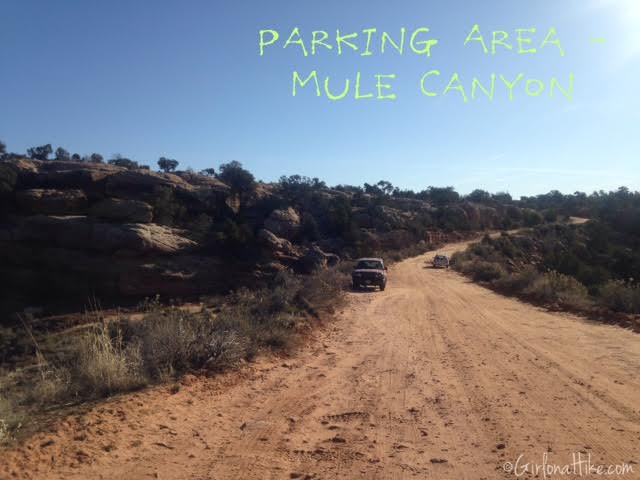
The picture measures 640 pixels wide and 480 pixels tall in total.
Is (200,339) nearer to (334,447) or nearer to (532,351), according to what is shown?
(334,447)

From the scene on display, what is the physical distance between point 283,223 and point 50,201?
738 inches

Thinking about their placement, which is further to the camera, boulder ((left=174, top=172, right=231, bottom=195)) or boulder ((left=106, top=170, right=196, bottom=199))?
boulder ((left=174, top=172, right=231, bottom=195))

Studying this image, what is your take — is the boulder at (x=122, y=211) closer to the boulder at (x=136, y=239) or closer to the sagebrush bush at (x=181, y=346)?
the boulder at (x=136, y=239)

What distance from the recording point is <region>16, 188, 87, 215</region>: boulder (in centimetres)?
3447

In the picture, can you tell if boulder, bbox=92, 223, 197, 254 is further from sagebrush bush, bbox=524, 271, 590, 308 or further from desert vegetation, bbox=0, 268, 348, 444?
sagebrush bush, bbox=524, 271, 590, 308

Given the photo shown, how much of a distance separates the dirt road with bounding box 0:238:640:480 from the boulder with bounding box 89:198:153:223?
92.9 ft

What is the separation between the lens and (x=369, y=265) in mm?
27297

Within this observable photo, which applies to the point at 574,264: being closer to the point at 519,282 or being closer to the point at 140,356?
the point at 519,282

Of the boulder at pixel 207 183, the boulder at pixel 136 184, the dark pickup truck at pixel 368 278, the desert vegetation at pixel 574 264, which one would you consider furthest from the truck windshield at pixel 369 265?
the boulder at pixel 207 183

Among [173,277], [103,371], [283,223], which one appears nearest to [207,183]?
[283,223]

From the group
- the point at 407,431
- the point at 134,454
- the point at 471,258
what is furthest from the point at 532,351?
the point at 471,258

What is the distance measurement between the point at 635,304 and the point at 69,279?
3134cm
